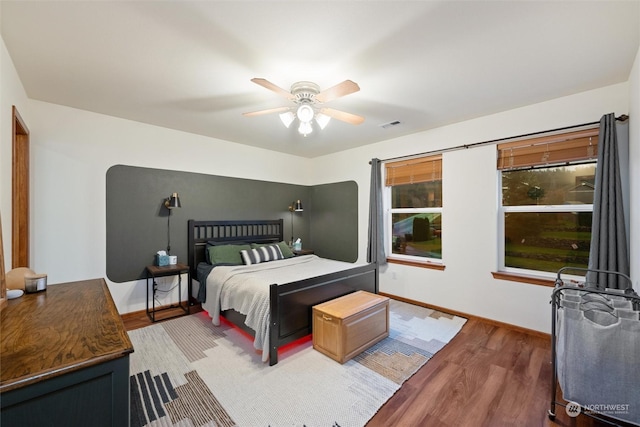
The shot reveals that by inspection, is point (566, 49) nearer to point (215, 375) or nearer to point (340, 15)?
point (340, 15)

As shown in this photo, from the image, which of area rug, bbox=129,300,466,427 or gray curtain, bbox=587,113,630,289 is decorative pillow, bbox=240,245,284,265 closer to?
area rug, bbox=129,300,466,427

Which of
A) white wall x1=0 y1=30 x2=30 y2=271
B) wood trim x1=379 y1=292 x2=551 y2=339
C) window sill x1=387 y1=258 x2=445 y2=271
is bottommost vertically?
wood trim x1=379 y1=292 x2=551 y2=339

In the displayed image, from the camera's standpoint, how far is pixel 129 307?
134 inches

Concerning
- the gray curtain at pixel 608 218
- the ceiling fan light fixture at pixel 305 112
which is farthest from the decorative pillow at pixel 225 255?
the gray curtain at pixel 608 218

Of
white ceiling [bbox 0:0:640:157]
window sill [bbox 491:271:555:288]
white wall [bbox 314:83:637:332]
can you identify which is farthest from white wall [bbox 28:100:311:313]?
window sill [bbox 491:271:555:288]

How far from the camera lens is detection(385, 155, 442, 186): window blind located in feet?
12.3

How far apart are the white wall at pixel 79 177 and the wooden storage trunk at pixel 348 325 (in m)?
2.56

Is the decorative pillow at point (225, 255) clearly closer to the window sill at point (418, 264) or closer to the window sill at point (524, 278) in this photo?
the window sill at point (418, 264)

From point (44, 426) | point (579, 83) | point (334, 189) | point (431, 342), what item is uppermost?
point (579, 83)

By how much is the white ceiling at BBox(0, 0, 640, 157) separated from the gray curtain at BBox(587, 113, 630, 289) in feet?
1.96

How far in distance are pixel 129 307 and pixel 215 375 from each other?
2000mm

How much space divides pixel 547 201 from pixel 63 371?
13.5ft

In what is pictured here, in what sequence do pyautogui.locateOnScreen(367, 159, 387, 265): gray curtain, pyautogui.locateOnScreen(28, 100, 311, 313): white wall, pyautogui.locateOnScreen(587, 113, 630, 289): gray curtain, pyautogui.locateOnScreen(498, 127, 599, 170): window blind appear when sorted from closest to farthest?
1. pyautogui.locateOnScreen(587, 113, 630, 289): gray curtain
2. pyautogui.locateOnScreen(498, 127, 599, 170): window blind
3. pyautogui.locateOnScreen(28, 100, 311, 313): white wall
4. pyautogui.locateOnScreen(367, 159, 387, 265): gray curtain

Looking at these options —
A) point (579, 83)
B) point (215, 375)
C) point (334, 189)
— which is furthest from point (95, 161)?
point (579, 83)
